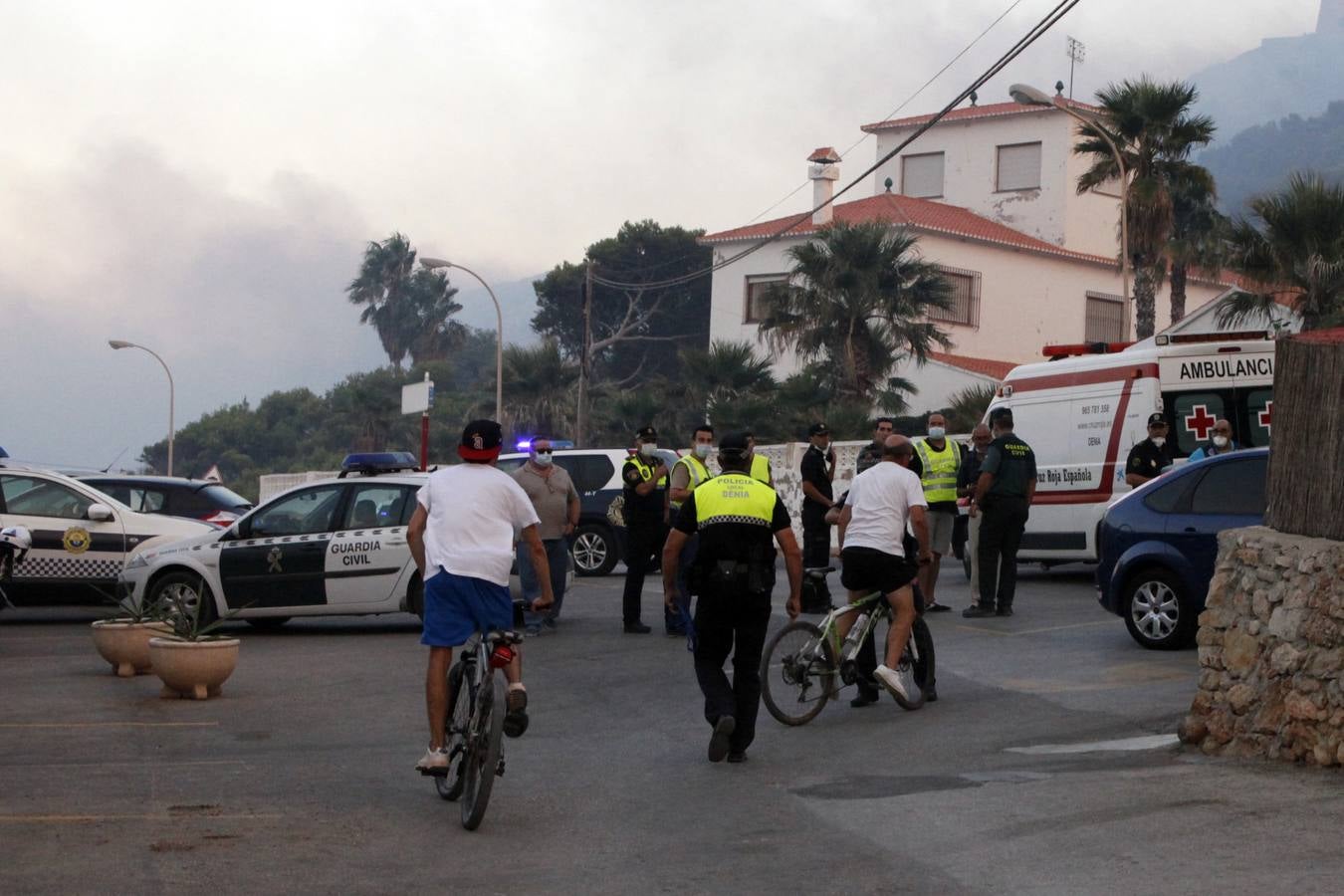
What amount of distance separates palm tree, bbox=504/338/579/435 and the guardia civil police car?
38316 millimetres

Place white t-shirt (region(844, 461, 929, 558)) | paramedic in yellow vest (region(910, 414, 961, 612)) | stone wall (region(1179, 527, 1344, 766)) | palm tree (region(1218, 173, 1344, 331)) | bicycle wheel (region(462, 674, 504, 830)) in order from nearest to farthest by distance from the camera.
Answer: bicycle wheel (region(462, 674, 504, 830)), stone wall (region(1179, 527, 1344, 766)), white t-shirt (region(844, 461, 929, 558)), paramedic in yellow vest (region(910, 414, 961, 612)), palm tree (region(1218, 173, 1344, 331))

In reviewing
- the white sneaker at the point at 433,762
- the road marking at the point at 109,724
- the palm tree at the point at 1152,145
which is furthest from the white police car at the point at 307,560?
the palm tree at the point at 1152,145

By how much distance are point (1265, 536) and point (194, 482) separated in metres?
13.7

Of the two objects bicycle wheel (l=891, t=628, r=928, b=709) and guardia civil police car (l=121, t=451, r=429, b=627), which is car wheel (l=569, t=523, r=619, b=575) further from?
bicycle wheel (l=891, t=628, r=928, b=709)

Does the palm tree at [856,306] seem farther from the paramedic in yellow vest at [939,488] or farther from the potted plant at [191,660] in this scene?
the potted plant at [191,660]

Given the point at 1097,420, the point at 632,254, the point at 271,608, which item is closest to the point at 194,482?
the point at 271,608

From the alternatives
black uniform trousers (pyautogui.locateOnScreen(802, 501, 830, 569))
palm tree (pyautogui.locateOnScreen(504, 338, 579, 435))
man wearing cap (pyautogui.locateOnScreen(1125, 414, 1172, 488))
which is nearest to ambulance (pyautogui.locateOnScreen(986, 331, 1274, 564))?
man wearing cap (pyautogui.locateOnScreen(1125, 414, 1172, 488))

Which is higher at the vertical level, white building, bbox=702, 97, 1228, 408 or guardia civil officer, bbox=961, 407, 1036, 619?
white building, bbox=702, 97, 1228, 408

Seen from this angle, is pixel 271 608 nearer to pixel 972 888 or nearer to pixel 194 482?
pixel 194 482

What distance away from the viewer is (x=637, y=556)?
15.5 meters

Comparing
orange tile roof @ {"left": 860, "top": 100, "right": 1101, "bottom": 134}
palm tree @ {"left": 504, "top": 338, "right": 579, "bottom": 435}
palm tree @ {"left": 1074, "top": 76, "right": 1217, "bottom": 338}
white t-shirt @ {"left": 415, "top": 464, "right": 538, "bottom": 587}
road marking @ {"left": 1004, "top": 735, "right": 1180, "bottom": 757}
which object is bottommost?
road marking @ {"left": 1004, "top": 735, "right": 1180, "bottom": 757}

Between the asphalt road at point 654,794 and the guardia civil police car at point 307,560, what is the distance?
2480mm

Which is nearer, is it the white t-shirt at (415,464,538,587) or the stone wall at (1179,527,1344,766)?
the white t-shirt at (415,464,538,587)

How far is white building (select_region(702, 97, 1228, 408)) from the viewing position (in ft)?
180
